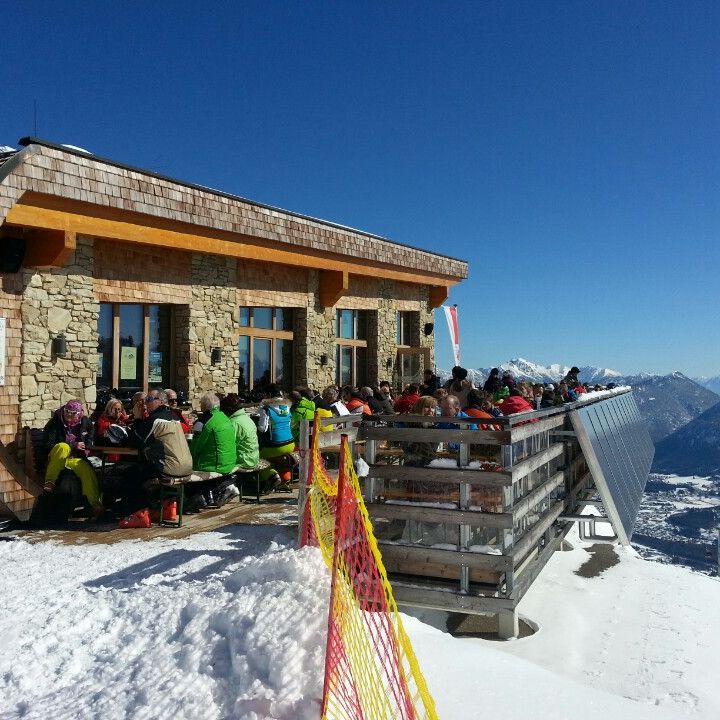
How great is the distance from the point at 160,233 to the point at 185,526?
4.80 meters

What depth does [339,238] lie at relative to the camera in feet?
43.6

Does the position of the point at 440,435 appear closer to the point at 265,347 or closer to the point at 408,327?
the point at 265,347

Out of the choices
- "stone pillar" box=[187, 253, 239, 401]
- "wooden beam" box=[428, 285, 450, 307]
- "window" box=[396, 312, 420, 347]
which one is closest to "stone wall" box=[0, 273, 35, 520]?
"stone pillar" box=[187, 253, 239, 401]

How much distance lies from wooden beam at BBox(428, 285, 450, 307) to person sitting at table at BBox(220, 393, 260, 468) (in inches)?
436

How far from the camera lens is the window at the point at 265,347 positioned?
1220cm

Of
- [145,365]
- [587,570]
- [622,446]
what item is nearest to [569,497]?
[587,570]

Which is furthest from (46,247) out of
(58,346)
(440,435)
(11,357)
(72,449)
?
(440,435)

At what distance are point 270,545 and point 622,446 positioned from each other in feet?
23.0

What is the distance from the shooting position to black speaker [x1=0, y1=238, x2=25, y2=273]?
786cm

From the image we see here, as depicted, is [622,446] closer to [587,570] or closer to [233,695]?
[587,570]

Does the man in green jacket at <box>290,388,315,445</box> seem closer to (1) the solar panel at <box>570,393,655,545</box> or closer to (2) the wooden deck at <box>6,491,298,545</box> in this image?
(2) the wooden deck at <box>6,491,298,545</box>

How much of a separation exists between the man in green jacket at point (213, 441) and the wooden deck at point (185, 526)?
546 millimetres

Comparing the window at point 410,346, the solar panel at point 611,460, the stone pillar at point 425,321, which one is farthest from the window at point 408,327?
the solar panel at point 611,460

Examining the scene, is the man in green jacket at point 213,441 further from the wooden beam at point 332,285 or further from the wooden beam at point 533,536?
Answer: the wooden beam at point 332,285
